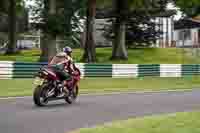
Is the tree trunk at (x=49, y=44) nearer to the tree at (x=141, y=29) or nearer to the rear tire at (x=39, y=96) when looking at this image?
the tree at (x=141, y=29)

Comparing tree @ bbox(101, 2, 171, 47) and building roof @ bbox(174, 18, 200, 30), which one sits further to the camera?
building roof @ bbox(174, 18, 200, 30)

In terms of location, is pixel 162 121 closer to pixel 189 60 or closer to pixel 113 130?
pixel 113 130

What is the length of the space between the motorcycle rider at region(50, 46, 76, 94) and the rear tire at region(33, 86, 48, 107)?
884 millimetres

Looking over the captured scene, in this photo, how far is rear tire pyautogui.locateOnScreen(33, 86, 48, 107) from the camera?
13.8 meters

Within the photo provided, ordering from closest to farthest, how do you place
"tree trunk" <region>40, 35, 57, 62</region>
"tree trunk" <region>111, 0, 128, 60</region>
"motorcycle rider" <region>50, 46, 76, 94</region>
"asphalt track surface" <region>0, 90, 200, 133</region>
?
"asphalt track surface" <region>0, 90, 200, 133</region> → "motorcycle rider" <region>50, 46, 76, 94</region> → "tree trunk" <region>40, 35, 57, 62</region> → "tree trunk" <region>111, 0, 128, 60</region>

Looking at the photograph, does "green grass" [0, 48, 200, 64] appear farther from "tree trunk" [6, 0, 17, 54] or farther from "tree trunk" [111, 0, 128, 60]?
"tree trunk" [6, 0, 17, 54]

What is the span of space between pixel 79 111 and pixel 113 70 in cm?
1680

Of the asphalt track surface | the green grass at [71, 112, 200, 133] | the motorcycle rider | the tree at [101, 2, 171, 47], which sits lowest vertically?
the asphalt track surface

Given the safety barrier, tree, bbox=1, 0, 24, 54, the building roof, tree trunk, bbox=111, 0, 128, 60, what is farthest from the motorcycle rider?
the building roof

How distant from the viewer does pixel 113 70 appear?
29.9 metres

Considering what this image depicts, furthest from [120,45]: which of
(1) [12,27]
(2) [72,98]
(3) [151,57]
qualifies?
(2) [72,98]

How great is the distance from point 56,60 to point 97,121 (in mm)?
3972

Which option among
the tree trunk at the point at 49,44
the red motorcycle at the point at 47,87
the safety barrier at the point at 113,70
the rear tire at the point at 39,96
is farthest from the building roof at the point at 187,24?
the rear tire at the point at 39,96

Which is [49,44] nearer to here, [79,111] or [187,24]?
[79,111]
